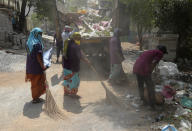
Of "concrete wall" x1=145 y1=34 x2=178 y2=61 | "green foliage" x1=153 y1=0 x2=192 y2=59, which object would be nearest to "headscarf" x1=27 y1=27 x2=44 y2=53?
"concrete wall" x1=145 y1=34 x2=178 y2=61

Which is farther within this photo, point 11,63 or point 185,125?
point 11,63

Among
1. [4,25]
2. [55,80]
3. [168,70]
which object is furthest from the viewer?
[4,25]

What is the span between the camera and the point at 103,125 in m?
3.15

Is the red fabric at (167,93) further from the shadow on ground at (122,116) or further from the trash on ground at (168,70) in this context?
the trash on ground at (168,70)

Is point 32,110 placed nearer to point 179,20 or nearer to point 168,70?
point 168,70

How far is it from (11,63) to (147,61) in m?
6.23

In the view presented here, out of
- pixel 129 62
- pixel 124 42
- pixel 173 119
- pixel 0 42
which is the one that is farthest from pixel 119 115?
pixel 124 42

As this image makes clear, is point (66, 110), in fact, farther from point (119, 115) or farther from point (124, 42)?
point (124, 42)

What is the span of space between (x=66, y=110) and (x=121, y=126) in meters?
1.34

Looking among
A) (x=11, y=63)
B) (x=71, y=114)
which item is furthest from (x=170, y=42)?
(x=11, y=63)

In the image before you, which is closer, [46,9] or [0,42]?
[0,42]

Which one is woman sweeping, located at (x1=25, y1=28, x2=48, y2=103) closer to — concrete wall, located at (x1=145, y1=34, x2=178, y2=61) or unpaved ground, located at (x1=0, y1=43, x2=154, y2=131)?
unpaved ground, located at (x1=0, y1=43, x2=154, y2=131)

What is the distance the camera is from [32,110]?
3.80m

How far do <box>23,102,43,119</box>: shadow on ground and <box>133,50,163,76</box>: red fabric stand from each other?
7.42 ft
